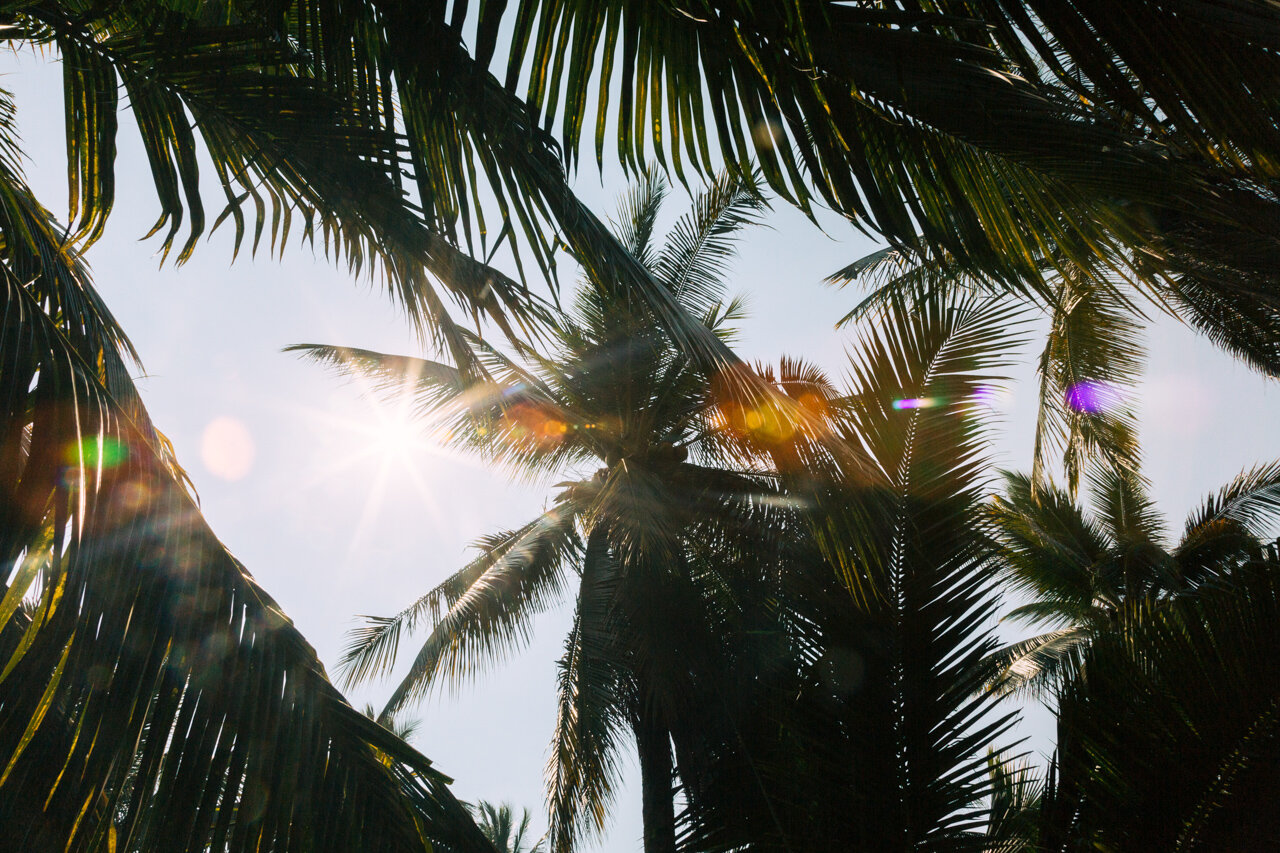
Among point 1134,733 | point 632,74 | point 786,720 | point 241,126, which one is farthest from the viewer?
point 786,720

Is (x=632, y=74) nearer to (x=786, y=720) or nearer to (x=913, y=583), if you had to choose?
(x=913, y=583)

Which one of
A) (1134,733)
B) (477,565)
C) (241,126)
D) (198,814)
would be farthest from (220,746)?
(477,565)

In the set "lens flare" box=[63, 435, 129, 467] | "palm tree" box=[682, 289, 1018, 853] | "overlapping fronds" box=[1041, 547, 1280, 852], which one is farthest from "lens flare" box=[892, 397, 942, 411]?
"lens flare" box=[63, 435, 129, 467]

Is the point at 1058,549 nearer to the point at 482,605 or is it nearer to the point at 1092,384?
the point at 1092,384

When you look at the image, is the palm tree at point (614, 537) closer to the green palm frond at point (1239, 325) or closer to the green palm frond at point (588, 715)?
the green palm frond at point (588, 715)

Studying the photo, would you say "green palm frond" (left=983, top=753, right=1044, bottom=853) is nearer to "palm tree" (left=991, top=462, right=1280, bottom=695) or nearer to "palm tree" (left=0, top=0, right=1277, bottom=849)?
"palm tree" (left=0, top=0, right=1277, bottom=849)

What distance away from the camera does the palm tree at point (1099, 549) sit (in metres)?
11.6

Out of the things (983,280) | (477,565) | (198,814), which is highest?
(477,565)

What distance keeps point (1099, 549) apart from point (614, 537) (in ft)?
30.3

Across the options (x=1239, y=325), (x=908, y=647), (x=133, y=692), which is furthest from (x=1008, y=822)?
(x=1239, y=325)

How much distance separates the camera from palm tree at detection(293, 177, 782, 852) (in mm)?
6758

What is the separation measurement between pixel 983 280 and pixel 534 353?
0.87 meters

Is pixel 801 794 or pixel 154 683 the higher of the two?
pixel 801 794

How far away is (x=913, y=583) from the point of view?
3.12 meters
